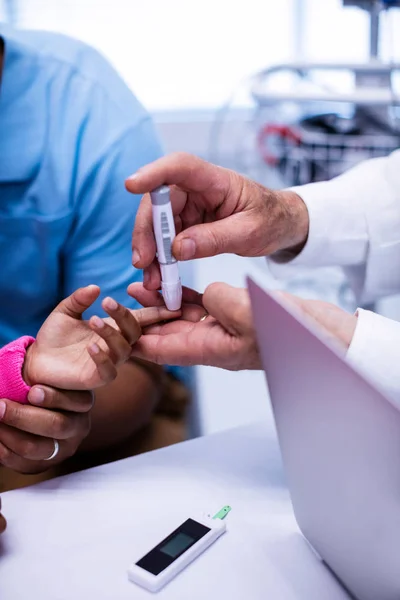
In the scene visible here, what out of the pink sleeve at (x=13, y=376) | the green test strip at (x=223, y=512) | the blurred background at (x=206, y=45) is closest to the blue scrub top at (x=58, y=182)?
the pink sleeve at (x=13, y=376)

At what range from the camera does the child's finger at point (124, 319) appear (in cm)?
62

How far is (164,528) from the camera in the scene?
23.5 inches

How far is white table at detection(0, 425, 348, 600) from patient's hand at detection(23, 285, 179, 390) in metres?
0.11

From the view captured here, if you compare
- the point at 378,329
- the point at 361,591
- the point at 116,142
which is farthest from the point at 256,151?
the point at 361,591

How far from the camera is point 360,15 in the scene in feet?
7.70

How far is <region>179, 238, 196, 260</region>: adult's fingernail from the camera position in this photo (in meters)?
0.63

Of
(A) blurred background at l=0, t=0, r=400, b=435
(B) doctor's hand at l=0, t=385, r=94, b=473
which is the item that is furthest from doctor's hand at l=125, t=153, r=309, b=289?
(A) blurred background at l=0, t=0, r=400, b=435

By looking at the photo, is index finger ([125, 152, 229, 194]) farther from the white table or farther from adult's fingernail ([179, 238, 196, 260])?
the white table

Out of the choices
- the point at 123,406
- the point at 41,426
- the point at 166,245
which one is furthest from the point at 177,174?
the point at 123,406

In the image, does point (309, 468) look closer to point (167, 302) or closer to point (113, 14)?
point (167, 302)

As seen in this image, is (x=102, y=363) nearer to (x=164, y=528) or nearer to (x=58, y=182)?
(x=164, y=528)

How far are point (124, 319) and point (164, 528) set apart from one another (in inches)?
7.5

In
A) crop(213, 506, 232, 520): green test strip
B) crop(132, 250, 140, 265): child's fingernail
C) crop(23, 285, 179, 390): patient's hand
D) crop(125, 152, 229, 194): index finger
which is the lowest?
crop(213, 506, 232, 520): green test strip

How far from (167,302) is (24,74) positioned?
1.56 ft
